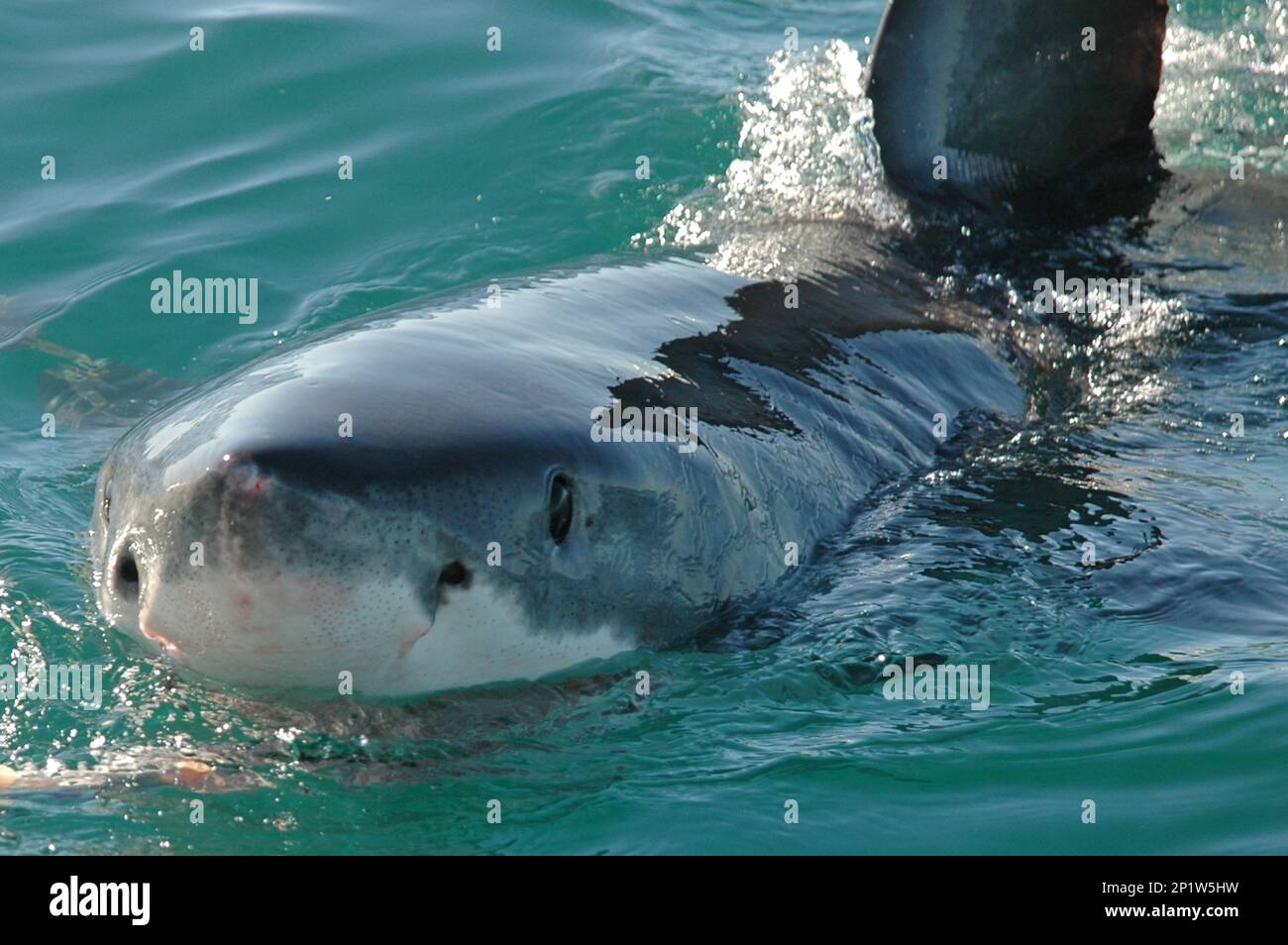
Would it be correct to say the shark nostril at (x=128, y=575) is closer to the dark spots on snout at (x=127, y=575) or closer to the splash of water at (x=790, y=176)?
the dark spots on snout at (x=127, y=575)

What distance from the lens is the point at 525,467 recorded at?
303cm

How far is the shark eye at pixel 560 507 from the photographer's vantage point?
3.10 metres

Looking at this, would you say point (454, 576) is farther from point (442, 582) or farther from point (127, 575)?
point (127, 575)

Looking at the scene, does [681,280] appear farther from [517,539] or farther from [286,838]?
[286,838]

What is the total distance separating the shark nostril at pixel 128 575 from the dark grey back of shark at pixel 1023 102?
358 cm

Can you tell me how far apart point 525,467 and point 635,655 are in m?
0.56

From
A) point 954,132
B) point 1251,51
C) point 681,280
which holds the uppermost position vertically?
point 1251,51

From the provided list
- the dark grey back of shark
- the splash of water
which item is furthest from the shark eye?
the dark grey back of shark

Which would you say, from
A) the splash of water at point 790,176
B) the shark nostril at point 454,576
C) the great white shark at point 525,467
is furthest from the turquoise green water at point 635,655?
the shark nostril at point 454,576

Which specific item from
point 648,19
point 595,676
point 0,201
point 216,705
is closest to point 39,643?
point 216,705

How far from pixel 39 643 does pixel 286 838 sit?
44.5 inches

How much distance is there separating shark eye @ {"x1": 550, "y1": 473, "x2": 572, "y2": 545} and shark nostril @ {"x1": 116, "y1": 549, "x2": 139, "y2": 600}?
74cm

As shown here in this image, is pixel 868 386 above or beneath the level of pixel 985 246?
beneath

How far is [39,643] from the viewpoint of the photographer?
3906 mm
